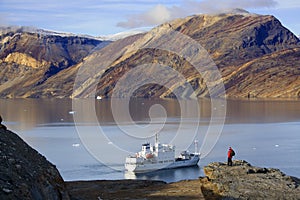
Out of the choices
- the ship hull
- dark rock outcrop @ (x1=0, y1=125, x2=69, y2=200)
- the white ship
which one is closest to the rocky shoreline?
dark rock outcrop @ (x1=0, y1=125, x2=69, y2=200)

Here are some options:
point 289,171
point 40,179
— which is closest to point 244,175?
point 40,179

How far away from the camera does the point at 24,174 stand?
13.6 meters

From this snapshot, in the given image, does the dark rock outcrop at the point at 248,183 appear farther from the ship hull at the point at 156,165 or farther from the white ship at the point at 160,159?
the white ship at the point at 160,159

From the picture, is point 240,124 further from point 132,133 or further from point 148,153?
point 148,153

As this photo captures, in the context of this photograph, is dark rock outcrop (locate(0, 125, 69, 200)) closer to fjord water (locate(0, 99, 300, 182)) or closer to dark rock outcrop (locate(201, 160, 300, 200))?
dark rock outcrop (locate(201, 160, 300, 200))

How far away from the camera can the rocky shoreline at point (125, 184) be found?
43.8 ft

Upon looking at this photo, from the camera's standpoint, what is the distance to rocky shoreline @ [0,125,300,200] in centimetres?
1334

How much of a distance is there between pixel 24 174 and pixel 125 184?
1356 cm

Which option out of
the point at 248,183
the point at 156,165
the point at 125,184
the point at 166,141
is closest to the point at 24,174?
the point at 248,183

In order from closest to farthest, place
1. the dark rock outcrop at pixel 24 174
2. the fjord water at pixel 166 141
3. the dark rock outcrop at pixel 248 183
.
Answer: the dark rock outcrop at pixel 24 174, the dark rock outcrop at pixel 248 183, the fjord water at pixel 166 141

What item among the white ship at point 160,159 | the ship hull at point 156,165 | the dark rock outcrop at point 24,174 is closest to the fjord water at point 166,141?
the ship hull at point 156,165

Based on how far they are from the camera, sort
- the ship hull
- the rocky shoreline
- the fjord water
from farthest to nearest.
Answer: the ship hull, the fjord water, the rocky shoreline

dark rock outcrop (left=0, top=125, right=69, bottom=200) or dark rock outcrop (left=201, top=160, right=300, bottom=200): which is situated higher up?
dark rock outcrop (left=0, top=125, right=69, bottom=200)

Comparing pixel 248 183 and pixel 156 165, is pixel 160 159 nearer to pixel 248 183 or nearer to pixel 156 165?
pixel 156 165
